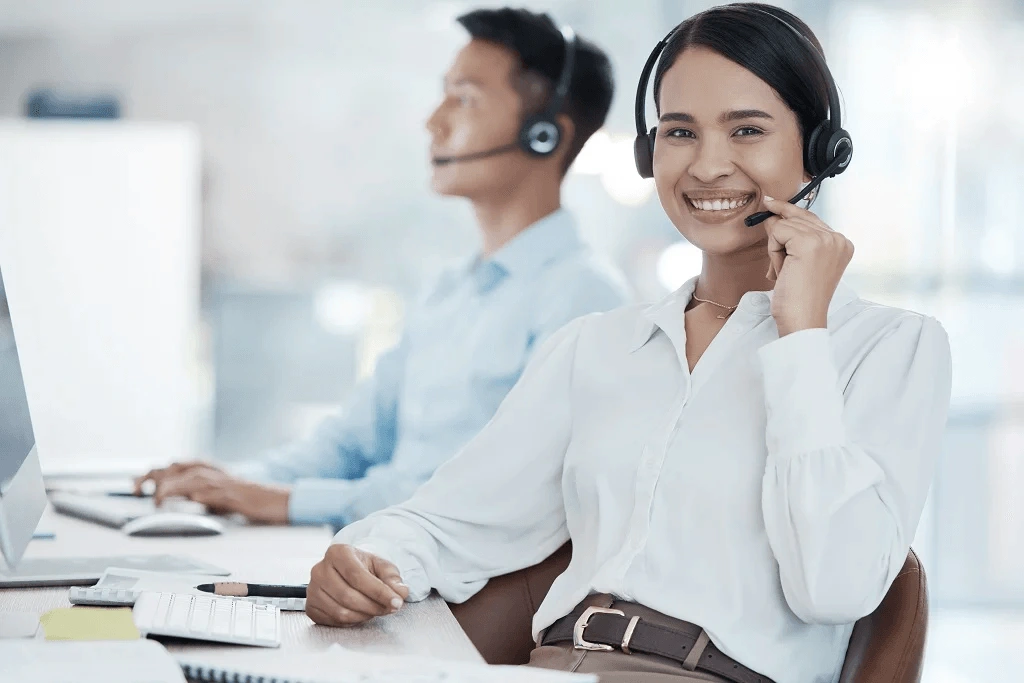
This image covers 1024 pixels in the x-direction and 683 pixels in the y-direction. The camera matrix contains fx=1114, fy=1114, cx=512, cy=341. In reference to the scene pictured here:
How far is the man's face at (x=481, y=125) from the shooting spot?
2.10m

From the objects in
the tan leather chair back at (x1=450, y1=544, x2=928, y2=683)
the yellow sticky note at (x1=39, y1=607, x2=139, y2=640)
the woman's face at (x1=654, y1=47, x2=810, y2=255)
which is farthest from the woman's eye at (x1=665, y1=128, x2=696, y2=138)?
the yellow sticky note at (x1=39, y1=607, x2=139, y2=640)

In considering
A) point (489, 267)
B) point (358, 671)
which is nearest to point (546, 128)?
point (489, 267)

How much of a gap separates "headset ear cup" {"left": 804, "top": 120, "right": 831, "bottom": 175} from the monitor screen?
844 millimetres

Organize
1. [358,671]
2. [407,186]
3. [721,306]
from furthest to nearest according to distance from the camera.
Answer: [407,186] → [721,306] → [358,671]

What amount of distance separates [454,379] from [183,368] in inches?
77.3

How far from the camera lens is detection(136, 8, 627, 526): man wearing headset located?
196 cm

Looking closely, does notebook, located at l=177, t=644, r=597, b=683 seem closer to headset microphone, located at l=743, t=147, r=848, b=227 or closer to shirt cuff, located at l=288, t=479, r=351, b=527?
headset microphone, located at l=743, t=147, r=848, b=227

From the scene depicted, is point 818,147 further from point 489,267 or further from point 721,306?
point 489,267

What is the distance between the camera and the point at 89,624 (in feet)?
3.19

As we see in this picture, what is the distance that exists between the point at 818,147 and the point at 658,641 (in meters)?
0.56

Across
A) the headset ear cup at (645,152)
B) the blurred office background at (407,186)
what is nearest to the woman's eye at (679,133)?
the headset ear cup at (645,152)

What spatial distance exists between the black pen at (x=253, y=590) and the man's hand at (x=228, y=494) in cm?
55

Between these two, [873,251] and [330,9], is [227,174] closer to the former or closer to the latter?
[330,9]

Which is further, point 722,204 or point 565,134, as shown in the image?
point 565,134
